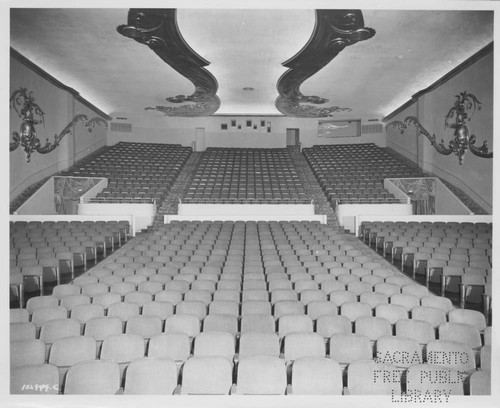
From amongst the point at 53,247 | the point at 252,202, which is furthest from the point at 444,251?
the point at 53,247

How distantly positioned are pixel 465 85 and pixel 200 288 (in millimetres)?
8384

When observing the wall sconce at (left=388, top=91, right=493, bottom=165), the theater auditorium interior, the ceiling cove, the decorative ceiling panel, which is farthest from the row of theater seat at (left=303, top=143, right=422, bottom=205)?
the ceiling cove

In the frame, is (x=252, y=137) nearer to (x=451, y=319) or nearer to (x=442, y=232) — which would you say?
(x=442, y=232)

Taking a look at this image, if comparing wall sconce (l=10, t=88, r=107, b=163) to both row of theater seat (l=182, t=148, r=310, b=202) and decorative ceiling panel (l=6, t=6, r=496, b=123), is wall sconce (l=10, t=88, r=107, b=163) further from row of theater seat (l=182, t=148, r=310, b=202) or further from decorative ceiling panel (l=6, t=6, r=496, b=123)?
row of theater seat (l=182, t=148, r=310, b=202)

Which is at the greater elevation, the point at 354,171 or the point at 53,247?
the point at 354,171

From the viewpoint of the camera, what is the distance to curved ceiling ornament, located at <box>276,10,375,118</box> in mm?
7250

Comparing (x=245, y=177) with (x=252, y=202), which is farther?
(x=245, y=177)

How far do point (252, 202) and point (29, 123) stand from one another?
5.00 m

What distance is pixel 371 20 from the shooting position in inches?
279

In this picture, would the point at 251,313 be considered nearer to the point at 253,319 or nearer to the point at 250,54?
the point at 253,319

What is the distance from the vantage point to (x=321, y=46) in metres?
8.51

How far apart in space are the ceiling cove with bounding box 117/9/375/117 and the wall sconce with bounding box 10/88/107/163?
7.38ft

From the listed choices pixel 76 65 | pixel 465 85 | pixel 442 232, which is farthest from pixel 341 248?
pixel 76 65

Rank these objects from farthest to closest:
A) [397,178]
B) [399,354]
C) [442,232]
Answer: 1. [397,178]
2. [442,232]
3. [399,354]
